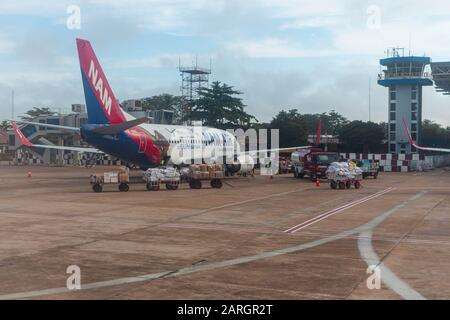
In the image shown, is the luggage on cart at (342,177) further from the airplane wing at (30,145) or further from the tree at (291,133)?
the tree at (291,133)

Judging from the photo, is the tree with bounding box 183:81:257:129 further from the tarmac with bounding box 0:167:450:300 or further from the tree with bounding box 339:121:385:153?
the tarmac with bounding box 0:167:450:300

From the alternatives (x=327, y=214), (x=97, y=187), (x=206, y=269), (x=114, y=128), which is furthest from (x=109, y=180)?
(x=206, y=269)

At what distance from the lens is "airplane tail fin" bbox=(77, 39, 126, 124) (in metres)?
33.5

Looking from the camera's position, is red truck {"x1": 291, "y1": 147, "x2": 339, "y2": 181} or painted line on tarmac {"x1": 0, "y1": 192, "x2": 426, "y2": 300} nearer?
painted line on tarmac {"x1": 0, "y1": 192, "x2": 426, "y2": 300}

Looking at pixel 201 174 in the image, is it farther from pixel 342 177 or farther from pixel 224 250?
pixel 224 250

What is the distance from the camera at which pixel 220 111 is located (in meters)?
89.6

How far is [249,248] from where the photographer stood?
1285 centimetres

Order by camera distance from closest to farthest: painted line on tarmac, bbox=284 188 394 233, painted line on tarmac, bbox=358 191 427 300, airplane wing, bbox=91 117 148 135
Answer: painted line on tarmac, bbox=358 191 427 300 < painted line on tarmac, bbox=284 188 394 233 < airplane wing, bbox=91 117 148 135

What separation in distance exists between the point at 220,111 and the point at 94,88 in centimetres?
5646

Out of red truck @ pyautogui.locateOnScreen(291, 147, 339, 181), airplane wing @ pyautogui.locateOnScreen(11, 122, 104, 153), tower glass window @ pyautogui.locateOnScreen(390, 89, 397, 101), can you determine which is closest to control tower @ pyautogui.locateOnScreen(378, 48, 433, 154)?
tower glass window @ pyautogui.locateOnScreen(390, 89, 397, 101)

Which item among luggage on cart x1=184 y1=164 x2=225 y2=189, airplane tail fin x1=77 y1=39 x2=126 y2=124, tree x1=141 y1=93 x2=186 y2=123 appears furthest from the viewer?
tree x1=141 y1=93 x2=186 y2=123

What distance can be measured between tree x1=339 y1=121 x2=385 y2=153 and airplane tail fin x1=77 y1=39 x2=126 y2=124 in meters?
56.4
